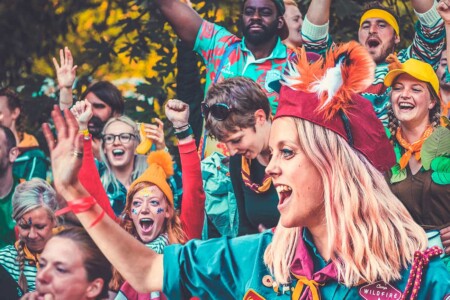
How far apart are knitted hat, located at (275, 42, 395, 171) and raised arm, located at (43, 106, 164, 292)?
71cm

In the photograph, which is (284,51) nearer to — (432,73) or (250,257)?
(432,73)

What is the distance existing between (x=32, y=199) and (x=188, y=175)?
1151mm

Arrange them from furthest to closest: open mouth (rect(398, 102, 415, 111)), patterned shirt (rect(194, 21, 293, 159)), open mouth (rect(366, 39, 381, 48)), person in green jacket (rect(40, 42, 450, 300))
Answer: open mouth (rect(366, 39, 381, 48)) → patterned shirt (rect(194, 21, 293, 159)) → open mouth (rect(398, 102, 415, 111)) → person in green jacket (rect(40, 42, 450, 300))

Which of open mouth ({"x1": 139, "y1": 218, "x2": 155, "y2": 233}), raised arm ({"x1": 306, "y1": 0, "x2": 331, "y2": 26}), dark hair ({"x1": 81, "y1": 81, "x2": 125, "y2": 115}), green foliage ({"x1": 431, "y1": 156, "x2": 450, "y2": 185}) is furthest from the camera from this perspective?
dark hair ({"x1": 81, "y1": 81, "x2": 125, "y2": 115})

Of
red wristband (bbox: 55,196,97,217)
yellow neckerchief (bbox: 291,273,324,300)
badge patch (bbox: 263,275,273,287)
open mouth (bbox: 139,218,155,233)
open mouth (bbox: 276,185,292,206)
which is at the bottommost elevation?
yellow neckerchief (bbox: 291,273,324,300)

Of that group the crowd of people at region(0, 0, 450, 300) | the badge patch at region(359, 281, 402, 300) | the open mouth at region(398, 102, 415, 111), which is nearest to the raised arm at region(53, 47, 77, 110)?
the crowd of people at region(0, 0, 450, 300)

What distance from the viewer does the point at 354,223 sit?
3836mm

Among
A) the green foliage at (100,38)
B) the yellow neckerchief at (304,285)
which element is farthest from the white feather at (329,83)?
the green foliage at (100,38)

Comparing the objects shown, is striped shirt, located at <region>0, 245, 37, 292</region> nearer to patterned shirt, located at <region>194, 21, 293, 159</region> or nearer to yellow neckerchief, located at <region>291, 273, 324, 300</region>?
patterned shirt, located at <region>194, 21, 293, 159</region>

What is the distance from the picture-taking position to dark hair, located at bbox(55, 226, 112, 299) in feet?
16.9

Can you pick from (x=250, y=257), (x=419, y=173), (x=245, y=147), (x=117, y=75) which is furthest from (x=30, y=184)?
(x=117, y=75)

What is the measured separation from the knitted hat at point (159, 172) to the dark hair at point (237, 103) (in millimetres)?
572

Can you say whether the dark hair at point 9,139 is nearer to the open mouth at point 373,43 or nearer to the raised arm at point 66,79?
the raised arm at point 66,79

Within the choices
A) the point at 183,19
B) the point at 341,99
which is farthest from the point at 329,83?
the point at 183,19
